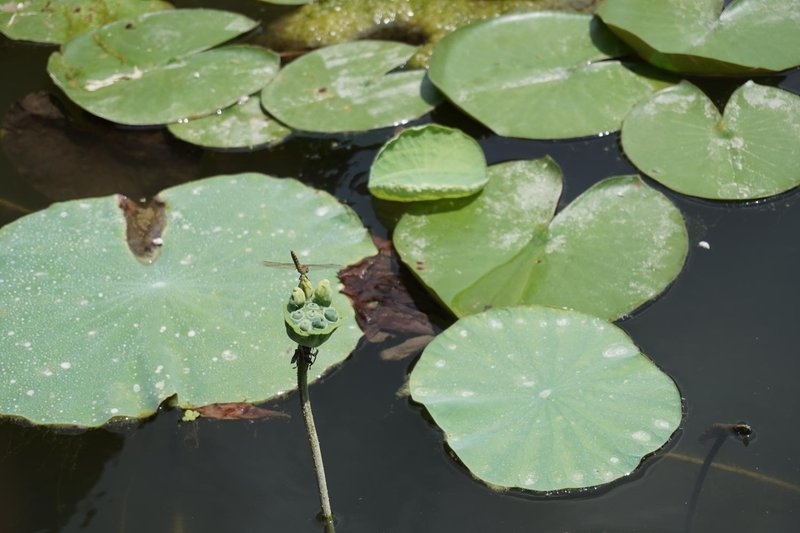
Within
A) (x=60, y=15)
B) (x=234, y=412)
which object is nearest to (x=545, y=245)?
(x=234, y=412)

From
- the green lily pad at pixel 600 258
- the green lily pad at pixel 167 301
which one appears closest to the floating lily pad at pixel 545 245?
the green lily pad at pixel 600 258

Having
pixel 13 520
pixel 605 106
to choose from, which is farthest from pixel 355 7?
pixel 13 520

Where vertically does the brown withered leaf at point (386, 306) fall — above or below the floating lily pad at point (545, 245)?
below

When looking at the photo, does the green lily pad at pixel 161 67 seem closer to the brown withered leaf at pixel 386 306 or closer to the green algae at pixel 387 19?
the green algae at pixel 387 19

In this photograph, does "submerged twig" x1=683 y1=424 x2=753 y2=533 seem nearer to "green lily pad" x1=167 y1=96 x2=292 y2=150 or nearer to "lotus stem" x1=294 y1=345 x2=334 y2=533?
"lotus stem" x1=294 y1=345 x2=334 y2=533

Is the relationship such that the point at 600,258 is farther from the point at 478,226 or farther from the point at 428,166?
the point at 428,166

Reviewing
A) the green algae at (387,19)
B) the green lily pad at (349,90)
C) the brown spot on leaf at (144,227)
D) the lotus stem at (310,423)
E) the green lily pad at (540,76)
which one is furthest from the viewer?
the green algae at (387,19)
